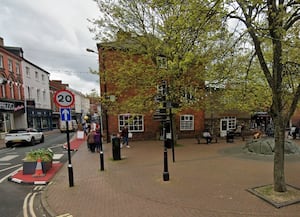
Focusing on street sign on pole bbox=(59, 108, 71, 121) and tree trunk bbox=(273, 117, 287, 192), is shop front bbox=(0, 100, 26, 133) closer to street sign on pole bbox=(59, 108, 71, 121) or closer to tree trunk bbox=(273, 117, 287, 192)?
street sign on pole bbox=(59, 108, 71, 121)

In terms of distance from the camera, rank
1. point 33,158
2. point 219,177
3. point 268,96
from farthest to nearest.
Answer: point 268,96 < point 33,158 < point 219,177

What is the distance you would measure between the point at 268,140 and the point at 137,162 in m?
7.21

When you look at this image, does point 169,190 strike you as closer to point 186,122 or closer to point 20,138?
point 186,122

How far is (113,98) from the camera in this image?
13492mm

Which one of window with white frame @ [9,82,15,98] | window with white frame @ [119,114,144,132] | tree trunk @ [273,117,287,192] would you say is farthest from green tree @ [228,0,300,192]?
window with white frame @ [9,82,15,98]

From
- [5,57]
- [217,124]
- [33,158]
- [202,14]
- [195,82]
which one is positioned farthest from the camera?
[5,57]

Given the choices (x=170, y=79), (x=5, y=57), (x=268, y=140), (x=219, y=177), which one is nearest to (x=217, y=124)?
(x=268, y=140)

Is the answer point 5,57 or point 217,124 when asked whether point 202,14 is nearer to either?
point 217,124

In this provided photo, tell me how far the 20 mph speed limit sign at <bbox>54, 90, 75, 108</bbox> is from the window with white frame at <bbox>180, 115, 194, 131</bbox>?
1398cm

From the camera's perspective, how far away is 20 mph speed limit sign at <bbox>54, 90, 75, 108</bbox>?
6.94 meters

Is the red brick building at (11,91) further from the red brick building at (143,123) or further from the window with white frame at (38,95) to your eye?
the red brick building at (143,123)

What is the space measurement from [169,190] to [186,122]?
14.2m

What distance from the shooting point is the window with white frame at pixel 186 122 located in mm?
19875

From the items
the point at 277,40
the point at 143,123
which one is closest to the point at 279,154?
the point at 277,40
